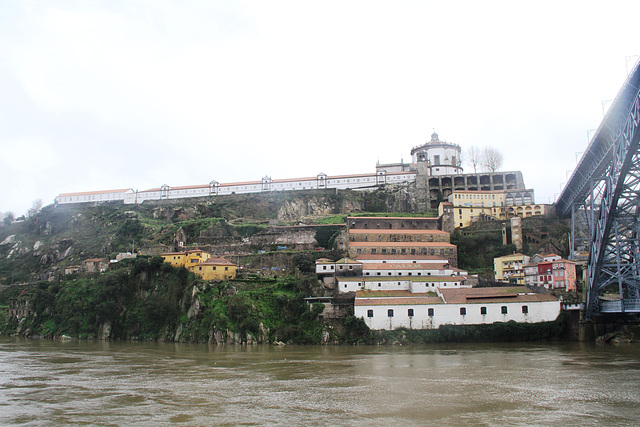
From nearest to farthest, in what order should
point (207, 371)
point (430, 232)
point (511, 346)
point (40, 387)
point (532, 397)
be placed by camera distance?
point (532, 397) < point (40, 387) < point (207, 371) < point (511, 346) < point (430, 232)

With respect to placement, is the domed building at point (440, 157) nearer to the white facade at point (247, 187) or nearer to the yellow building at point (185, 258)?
the white facade at point (247, 187)

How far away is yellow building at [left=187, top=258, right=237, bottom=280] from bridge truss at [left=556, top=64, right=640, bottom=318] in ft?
86.4

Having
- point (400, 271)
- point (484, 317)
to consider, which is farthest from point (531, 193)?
point (484, 317)

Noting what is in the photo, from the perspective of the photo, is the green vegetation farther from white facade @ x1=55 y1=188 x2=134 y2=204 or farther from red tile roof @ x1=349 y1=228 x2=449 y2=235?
white facade @ x1=55 y1=188 x2=134 y2=204

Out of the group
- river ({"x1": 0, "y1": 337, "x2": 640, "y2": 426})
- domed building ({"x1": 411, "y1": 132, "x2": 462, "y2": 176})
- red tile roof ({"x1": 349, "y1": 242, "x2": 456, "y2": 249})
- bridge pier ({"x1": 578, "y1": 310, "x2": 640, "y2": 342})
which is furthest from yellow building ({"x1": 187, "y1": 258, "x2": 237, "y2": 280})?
domed building ({"x1": 411, "y1": 132, "x2": 462, "y2": 176})

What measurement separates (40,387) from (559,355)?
24.2 metres

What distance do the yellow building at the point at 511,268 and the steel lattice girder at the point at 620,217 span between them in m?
9.80

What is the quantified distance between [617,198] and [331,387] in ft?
58.7

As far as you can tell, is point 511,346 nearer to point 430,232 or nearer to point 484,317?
point 484,317

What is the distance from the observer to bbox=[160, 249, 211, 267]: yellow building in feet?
145

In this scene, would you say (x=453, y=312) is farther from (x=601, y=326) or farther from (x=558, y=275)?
(x=558, y=275)

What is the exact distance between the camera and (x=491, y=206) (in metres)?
54.2

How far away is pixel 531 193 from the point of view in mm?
55688

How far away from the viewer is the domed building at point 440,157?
65.9 metres
